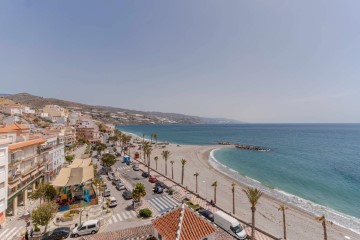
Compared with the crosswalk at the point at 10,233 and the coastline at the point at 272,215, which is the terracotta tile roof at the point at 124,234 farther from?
the coastline at the point at 272,215

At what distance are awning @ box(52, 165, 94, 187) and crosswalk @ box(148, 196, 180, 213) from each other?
1291 centimetres

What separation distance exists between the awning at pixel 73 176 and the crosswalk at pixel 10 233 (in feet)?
29.1

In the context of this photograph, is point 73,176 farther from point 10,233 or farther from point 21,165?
point 10,233

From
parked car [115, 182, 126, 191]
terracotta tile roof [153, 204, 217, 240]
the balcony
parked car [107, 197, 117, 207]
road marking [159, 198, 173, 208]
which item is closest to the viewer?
terracotta tile roof [153, 204, 217, 240]

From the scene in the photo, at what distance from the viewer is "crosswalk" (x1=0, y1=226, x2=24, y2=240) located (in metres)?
25.9

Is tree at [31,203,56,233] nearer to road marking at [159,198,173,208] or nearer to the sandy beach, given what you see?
road marking at [159,198,173,208]

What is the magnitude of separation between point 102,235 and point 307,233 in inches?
1150

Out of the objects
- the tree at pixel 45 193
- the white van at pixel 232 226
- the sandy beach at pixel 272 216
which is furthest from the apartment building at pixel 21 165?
the sandy beach at pixel 272 216

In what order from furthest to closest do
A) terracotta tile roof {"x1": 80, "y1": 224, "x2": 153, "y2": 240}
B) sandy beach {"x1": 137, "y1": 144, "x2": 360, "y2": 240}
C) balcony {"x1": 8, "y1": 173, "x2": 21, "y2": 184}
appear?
sandy beach {"x1": 137, "y1": 144, "x2": 360, "y2": 240}, balcony {"x1": 8, "y1": 173, "x2": 21, "y2": 184}, terracotta tile roof {"x1": 80, "y1": 224, "x2": 153, "y2": 240}

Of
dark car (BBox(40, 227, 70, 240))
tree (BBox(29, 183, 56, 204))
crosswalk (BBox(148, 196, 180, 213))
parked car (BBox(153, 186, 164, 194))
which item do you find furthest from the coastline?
tree (BBox(29, 183, 56, 204))

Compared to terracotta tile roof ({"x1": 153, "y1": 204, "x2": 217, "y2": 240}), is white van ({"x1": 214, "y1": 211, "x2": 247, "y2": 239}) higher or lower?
lower

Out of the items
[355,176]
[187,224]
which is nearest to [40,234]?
[187,224]

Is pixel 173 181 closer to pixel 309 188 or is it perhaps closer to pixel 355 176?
pixel 309 188

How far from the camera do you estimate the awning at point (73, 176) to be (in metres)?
37.1
